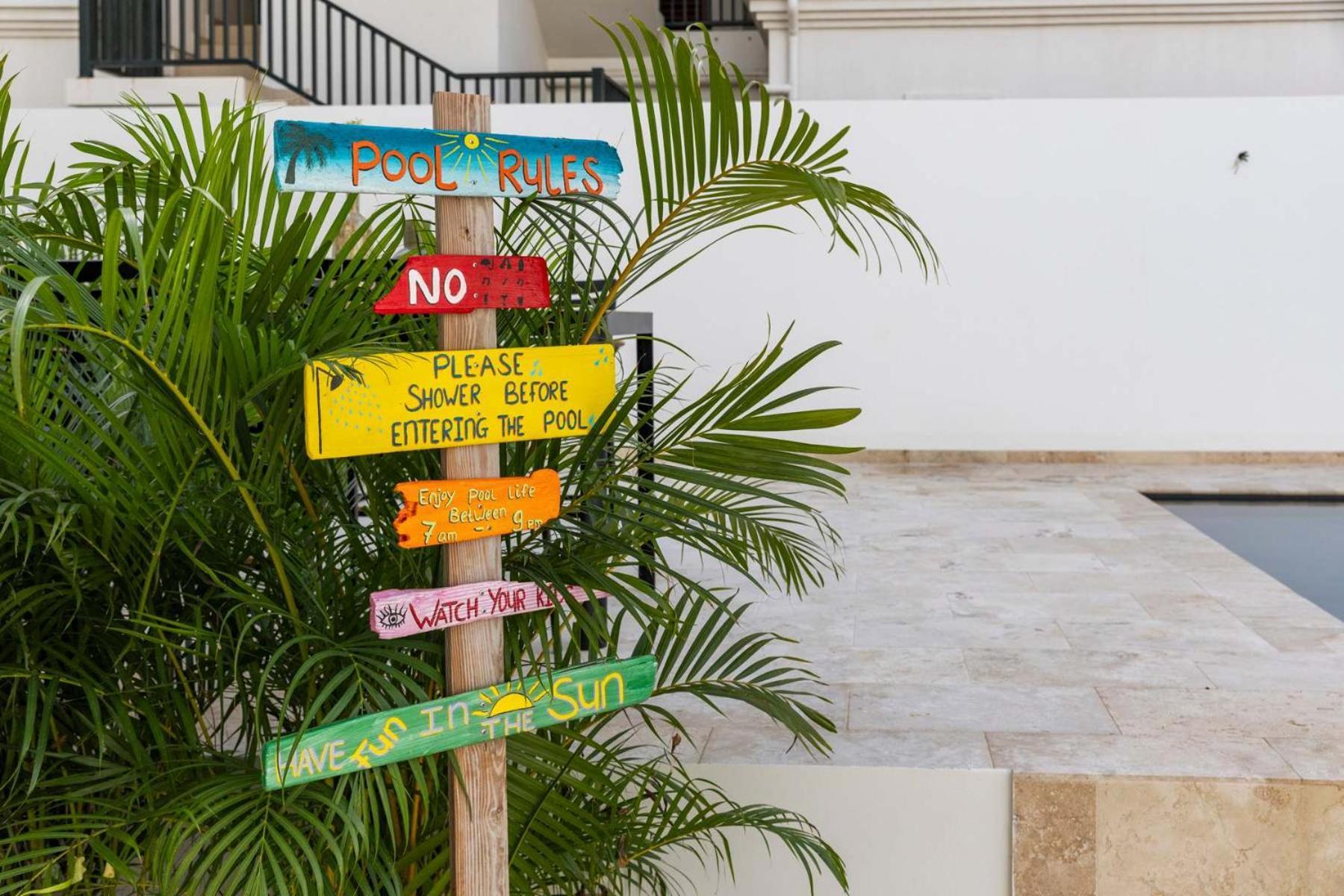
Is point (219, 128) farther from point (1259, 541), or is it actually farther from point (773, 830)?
point (1259, 541)

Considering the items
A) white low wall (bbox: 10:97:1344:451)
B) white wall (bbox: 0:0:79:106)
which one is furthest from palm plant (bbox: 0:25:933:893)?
white wall (bbox: 0:0:79:106)

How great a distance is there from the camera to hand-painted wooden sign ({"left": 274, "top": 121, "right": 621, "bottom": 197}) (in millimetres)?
1534

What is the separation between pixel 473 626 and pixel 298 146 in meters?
0.63

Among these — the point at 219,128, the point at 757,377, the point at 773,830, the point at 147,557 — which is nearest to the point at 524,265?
the point at 757,377

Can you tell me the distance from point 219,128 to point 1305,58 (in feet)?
28.7

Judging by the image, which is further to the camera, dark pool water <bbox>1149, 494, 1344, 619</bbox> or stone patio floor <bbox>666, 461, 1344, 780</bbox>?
dark pool water <bbox>1149, 494, 1344, 619</bbox>

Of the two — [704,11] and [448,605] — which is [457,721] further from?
[704,11]

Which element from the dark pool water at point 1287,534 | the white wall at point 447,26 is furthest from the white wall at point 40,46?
the dark pool water at point 1287,534

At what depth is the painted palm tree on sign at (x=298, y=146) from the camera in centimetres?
150

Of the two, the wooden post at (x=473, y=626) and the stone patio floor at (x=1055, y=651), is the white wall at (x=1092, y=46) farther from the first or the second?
the wooden post at (x=473, y=626)

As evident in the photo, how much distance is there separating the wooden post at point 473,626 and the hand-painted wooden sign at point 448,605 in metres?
0.03

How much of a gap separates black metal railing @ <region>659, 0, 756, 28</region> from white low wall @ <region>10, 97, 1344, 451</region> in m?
2.86

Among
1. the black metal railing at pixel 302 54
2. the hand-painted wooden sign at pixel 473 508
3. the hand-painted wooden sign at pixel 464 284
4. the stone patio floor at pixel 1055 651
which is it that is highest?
the black metal railing at pixel 302 54

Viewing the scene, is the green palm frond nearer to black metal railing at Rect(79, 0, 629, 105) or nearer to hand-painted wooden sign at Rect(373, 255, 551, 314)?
hand-painted wooden sign at Rect(373, 255, 551, 314)
